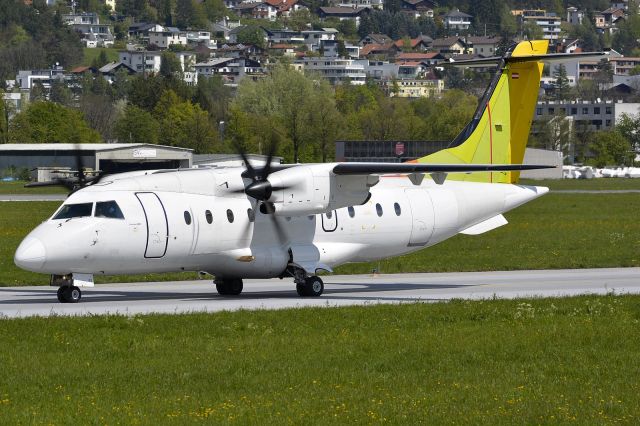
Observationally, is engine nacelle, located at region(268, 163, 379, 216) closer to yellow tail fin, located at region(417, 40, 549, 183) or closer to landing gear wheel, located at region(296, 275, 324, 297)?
landing gear wheel, located at region(296, 275, 324, 297)

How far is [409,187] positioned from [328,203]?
4.21m

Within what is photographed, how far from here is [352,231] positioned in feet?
106

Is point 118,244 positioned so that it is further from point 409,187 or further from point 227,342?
point 409,187

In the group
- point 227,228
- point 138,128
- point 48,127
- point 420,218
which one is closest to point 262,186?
point 227,228

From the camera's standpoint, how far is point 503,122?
119 ft

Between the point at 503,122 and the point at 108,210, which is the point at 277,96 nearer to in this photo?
the point at 503,122

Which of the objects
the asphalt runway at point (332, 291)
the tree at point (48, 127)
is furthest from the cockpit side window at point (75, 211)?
the tree at point (48, 127)

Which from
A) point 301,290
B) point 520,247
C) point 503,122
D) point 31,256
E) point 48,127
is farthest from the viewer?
point 48,127

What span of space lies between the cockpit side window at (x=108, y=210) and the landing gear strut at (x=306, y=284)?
478cm

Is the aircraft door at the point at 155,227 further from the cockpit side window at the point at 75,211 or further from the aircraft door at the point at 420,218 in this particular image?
the aircraft door at the point at 420,218

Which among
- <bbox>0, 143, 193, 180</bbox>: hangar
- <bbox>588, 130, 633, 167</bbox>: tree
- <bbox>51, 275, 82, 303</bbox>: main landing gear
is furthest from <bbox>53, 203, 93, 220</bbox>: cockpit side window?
<bbox>588, 130, 633, 167</bbox>: tree

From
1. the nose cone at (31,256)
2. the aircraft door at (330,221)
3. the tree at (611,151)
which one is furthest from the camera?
the tree at (611,151)

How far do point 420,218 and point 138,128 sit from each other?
110656mm

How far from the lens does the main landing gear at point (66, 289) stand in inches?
1116
